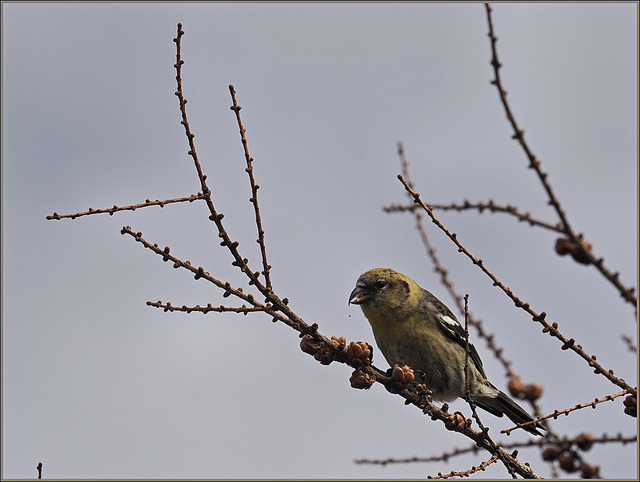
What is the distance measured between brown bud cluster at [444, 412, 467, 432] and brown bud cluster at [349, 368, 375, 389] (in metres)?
0.67

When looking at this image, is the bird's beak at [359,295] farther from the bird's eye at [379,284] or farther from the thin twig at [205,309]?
the thin twig at [205,309]

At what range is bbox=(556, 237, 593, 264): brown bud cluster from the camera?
1.84 metres

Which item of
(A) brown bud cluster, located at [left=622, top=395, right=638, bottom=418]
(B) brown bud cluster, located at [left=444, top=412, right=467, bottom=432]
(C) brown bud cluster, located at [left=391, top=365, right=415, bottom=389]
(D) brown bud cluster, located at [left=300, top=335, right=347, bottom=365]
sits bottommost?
(A) brown bud cluster, located at [left=622, top=395, right=638, bottom=418]

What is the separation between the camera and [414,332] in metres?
6.18

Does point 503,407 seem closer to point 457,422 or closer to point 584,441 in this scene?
point 457,422

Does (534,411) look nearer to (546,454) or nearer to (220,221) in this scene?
(546,454)

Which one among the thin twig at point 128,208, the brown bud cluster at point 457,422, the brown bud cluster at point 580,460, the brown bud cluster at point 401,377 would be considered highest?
the thin twig at point 128,208

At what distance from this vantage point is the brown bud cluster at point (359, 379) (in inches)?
157

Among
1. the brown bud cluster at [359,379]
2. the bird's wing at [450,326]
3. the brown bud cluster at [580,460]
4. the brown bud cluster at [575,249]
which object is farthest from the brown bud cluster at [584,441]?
the bird's wing at [450,326]

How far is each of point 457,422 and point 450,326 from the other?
229 centimetres

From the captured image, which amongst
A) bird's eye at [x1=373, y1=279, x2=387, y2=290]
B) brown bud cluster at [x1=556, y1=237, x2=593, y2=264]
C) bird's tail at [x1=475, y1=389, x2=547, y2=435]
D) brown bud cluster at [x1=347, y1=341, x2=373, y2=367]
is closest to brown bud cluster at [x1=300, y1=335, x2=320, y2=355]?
brown bud cluster at [x1=347, y1=341, x2=373, y2=367]

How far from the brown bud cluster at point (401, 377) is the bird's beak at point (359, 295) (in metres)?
1.96

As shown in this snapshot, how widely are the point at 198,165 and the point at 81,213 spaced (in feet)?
1.97

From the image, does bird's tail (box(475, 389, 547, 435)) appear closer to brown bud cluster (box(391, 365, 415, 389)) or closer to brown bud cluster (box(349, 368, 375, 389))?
brown bud cluster (box(391, 365, 415, 389))
